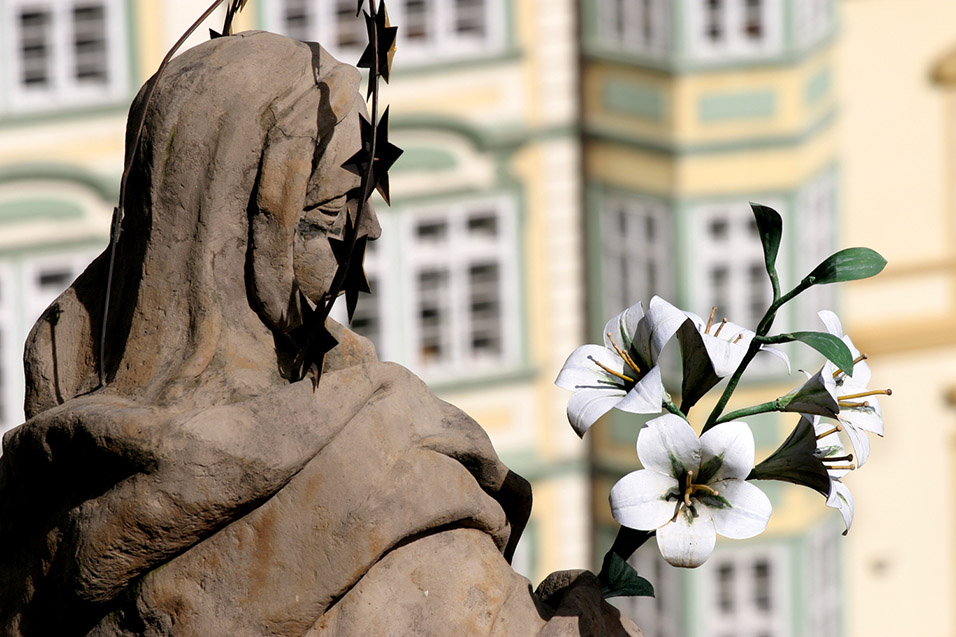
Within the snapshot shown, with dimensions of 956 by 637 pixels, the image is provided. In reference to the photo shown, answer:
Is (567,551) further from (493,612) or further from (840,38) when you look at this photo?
(493,612)

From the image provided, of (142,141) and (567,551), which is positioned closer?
(142,141)

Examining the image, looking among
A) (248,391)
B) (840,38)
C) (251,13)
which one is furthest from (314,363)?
(840,38)

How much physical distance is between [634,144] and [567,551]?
4.61 m

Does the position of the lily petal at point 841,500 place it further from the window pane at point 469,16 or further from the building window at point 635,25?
the window pane at point 469,16

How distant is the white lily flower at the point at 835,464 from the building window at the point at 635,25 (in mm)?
16538

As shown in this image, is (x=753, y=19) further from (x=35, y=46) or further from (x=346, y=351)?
(x=346, y=351)

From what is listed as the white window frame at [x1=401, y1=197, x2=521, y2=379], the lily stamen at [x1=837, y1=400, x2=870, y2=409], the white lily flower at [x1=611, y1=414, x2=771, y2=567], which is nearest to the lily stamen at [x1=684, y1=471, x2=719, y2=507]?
the white lily flower at [x1=611, y1=414, x2=771, y2=567]

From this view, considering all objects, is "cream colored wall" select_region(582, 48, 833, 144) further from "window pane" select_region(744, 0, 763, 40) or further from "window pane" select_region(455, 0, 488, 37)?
"window pane" select_region(455, 0, 488, 37)

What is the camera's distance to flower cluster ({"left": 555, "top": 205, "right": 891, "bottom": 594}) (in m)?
4.86

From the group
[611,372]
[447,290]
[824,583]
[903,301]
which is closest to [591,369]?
[611,372]

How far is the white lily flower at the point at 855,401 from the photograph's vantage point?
501 cm

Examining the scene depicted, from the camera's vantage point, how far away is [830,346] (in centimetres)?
486

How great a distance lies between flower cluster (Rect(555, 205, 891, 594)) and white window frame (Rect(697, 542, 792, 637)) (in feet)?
60.1

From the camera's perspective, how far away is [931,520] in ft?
83.7
